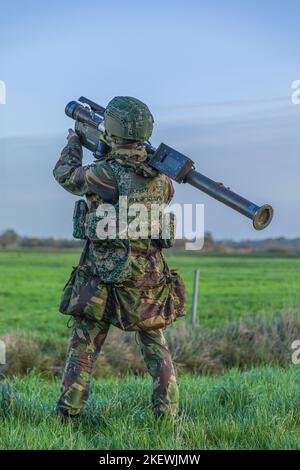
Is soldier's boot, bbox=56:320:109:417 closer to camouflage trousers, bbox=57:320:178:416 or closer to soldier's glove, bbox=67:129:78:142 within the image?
camouflage trousers, bbox=57:320:178:416

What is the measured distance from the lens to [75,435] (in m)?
5.17

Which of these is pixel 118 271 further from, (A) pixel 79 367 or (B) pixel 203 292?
(B) pixel 203 292

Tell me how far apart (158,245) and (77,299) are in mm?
698

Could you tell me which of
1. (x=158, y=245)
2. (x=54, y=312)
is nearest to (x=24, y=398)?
(x=158, y=245)

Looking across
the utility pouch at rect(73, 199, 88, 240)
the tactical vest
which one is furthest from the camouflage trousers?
the utility pouch at rect(73, 199, 88, 240)

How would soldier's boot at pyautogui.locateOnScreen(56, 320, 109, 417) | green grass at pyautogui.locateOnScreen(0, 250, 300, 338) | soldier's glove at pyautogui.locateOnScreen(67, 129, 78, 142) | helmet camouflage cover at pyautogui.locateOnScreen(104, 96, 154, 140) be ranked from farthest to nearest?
green grass at pyautogui.locateOnScreen(0, 250, 300, 338)
soldier's glove at pyautogui.locateOnScreen(67, 129, 78, 142)
soldier's boot at pyautogui.locateOnScreen(56, 320, 109, 417)
helmet camouflage cover at pyautogui.locateOnScreen(104, 96, 154, 140)

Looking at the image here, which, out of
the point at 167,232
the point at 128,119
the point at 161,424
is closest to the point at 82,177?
the point at 128,119

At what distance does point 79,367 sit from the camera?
5500 mm

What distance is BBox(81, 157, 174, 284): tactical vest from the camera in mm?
5348

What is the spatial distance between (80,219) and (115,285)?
521mm

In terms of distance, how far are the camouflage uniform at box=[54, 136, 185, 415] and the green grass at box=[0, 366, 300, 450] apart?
24 centimetres

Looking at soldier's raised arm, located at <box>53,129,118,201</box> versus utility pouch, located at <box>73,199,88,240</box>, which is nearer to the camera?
soldier's raised arm, located at <box>53,129,118,201</box>

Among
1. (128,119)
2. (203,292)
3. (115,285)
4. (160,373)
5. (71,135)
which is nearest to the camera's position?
(128,119)
